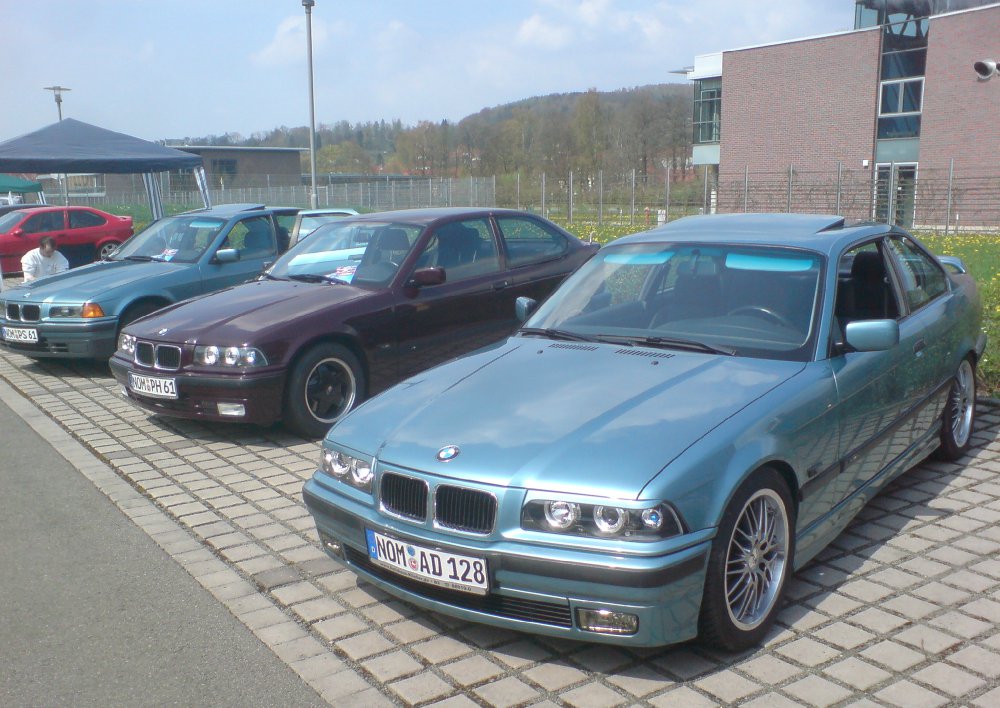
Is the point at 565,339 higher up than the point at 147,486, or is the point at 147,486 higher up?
the point at 565,339

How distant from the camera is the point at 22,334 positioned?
9.37 meters

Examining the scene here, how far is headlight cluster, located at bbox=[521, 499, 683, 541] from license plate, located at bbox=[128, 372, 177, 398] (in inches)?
164

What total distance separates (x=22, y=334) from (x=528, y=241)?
513cm

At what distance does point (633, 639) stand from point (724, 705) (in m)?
0.37

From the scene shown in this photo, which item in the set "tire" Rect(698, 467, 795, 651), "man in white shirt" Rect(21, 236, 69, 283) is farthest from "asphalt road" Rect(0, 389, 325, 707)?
"man in white shirt" Rect(21, 236, 69, 283)

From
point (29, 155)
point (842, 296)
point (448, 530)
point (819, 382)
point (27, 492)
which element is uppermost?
point (29, 155)

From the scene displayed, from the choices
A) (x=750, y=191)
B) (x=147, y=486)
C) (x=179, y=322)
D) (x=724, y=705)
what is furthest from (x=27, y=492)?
(x=750, y=191)

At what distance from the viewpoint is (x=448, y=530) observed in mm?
3406

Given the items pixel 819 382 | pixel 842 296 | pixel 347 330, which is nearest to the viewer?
pixel 819 382

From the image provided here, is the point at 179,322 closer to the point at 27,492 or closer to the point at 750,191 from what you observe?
the point at 27,492

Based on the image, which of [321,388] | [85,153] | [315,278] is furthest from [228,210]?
[85,153]

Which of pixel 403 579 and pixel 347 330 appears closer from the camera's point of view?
pixel 403 579

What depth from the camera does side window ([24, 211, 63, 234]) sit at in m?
20.0

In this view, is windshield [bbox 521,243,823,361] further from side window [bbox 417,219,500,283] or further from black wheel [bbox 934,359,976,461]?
side window [bbox 417,219,500,283]
